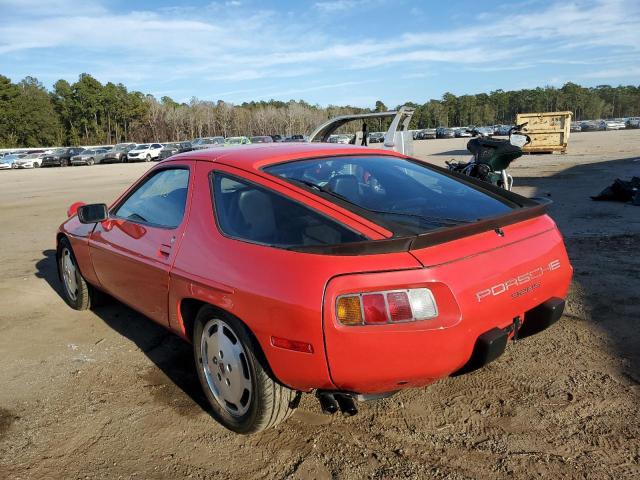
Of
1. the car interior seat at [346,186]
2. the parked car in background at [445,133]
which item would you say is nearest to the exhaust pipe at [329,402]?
the car interior seat at [346,186]

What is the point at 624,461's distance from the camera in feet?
7.59

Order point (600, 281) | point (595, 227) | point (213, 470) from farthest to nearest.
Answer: point (595, 227) → point (600, 281) → point (213, 470)

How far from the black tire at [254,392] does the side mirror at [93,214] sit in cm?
148

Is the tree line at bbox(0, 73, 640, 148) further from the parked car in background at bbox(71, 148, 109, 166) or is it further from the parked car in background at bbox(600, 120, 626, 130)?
the parked car in background at bbox(71, 148, 109, 166)

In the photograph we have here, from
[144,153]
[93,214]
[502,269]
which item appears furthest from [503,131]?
[502,269]

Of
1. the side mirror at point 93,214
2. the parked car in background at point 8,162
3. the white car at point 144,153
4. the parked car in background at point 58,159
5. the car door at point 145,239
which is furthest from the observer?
the white car at point 144,153

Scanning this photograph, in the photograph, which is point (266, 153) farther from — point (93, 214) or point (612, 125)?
point (612, 125)

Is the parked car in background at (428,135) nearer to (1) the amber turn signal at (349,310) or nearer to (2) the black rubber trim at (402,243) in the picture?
(2) the black rubber trim at (402,243)

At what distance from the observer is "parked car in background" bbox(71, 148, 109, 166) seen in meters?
45.2

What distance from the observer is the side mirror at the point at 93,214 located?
12.4 ft

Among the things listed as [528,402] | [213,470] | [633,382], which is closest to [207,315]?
[213,470]

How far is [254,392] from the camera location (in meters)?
2.55

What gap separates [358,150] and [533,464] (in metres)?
2.18

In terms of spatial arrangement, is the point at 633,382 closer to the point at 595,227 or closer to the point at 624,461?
the point at 624,461
